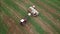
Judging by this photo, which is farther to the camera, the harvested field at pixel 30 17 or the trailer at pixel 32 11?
the trailer at pixel 32 11

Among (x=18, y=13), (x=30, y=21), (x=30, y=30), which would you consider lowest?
(x=30, y=30)

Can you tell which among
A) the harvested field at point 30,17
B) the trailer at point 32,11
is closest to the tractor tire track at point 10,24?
the harvested field at point 30,17

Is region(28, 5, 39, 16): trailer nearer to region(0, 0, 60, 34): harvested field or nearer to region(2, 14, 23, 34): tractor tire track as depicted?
region(0, 0, 60, 34): harvested field

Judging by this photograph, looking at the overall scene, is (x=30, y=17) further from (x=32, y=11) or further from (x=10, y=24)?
(x=10, y=24)

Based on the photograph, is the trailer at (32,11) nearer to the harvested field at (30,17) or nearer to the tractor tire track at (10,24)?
the harvested field at (30,17)

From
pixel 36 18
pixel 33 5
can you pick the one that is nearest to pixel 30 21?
pixel 36 18

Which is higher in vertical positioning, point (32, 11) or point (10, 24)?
point (32, 11)

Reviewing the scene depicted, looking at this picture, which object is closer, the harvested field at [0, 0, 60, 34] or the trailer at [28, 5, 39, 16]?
the harvested field at [0, 0, 60, 34]

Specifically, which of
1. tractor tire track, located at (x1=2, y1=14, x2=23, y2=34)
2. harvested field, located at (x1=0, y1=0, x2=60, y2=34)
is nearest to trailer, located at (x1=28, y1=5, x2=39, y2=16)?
harvested field, located at (x1=0, y1=0, x2=60, y2=34)

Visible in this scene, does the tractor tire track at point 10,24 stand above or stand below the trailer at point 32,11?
below

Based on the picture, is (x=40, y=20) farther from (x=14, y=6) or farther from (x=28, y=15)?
(x=14, y=6)

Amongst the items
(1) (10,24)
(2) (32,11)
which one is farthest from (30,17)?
(1) (10,24)
